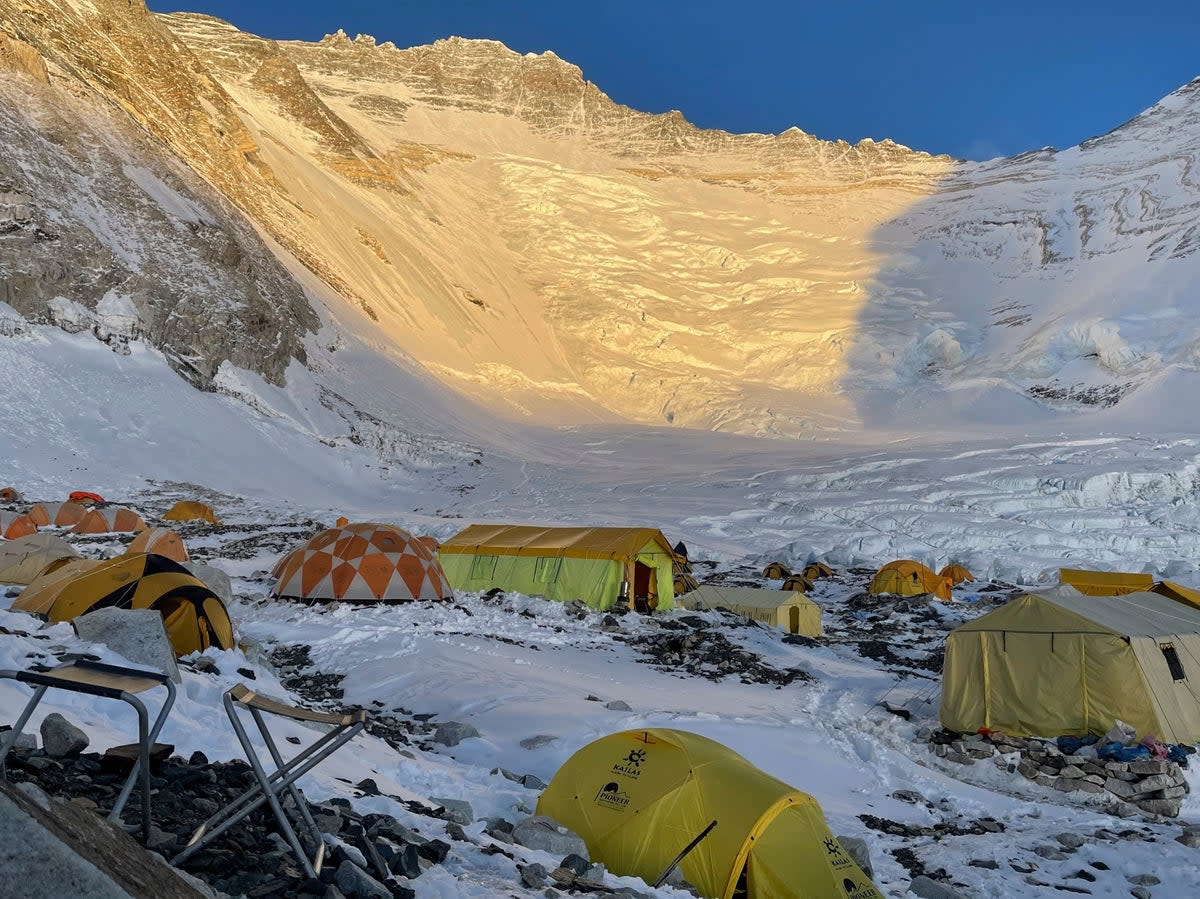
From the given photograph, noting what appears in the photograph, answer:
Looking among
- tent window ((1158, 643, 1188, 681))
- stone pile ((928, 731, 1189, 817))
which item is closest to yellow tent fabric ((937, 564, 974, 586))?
tent window ((1158, 643, 1188, 681))

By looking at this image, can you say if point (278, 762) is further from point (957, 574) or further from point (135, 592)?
point (957, 574)

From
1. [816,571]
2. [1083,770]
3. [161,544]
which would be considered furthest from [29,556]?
[816,571]

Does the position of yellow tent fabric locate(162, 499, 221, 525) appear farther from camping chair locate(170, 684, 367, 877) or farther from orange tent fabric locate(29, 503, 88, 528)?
camping chair locate(170, 684, 367, 877)

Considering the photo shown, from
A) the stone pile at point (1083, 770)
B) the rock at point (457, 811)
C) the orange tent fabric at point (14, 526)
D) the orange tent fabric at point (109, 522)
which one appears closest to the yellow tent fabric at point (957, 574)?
the stone pile at point (1083, 770)

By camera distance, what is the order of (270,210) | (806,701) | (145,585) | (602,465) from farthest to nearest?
→ 1. (270,210)
2. (602,465)
3. (806,701)
4. (145,585)

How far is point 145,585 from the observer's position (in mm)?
12031

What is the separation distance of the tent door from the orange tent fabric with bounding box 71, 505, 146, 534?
17417mm

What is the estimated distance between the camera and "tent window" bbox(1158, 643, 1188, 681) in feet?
45.6

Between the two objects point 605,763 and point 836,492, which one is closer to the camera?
point 605,763

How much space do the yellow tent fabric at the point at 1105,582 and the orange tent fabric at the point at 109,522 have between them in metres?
29.3

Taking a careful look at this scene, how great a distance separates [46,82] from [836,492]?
5314 cm

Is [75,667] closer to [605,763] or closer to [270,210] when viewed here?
[605,763]

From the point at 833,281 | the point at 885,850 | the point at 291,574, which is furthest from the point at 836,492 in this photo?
the point at 833,281

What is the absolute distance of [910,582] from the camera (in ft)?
97.5
